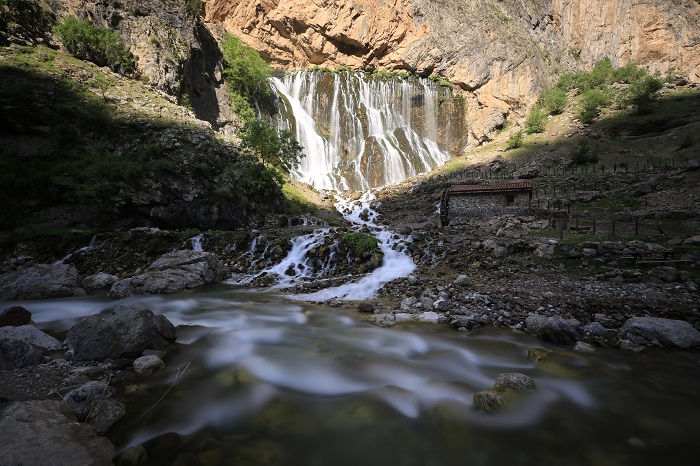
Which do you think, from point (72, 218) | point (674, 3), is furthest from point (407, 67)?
point (72, 218)

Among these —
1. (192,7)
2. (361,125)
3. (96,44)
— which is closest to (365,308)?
(96,44)

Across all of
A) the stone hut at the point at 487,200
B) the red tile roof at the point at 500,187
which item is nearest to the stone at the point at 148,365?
the stone hut at the point at 487,200

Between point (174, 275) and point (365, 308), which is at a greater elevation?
point (174, 275)

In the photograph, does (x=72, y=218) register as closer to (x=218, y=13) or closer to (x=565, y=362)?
(x=565, y=362)

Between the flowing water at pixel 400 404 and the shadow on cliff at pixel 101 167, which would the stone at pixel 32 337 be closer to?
the flowing water at pixel 400 404

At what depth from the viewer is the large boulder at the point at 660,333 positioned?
5.59 metres

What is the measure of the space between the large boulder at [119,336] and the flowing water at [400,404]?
51 centimetres

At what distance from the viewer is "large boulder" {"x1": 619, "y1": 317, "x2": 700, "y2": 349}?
559 cm

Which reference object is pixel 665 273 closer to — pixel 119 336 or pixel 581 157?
pixel 119 336

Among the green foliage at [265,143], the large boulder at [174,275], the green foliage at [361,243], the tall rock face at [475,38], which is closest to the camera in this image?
the large boulder at [174,275]

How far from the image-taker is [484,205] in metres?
20.3

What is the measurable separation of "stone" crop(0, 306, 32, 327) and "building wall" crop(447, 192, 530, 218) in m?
20.8

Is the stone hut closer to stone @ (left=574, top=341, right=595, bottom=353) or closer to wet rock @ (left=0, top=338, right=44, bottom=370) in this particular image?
stone @ (left=574, top=341, right=595, bottom=353)

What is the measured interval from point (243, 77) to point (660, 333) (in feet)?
144
